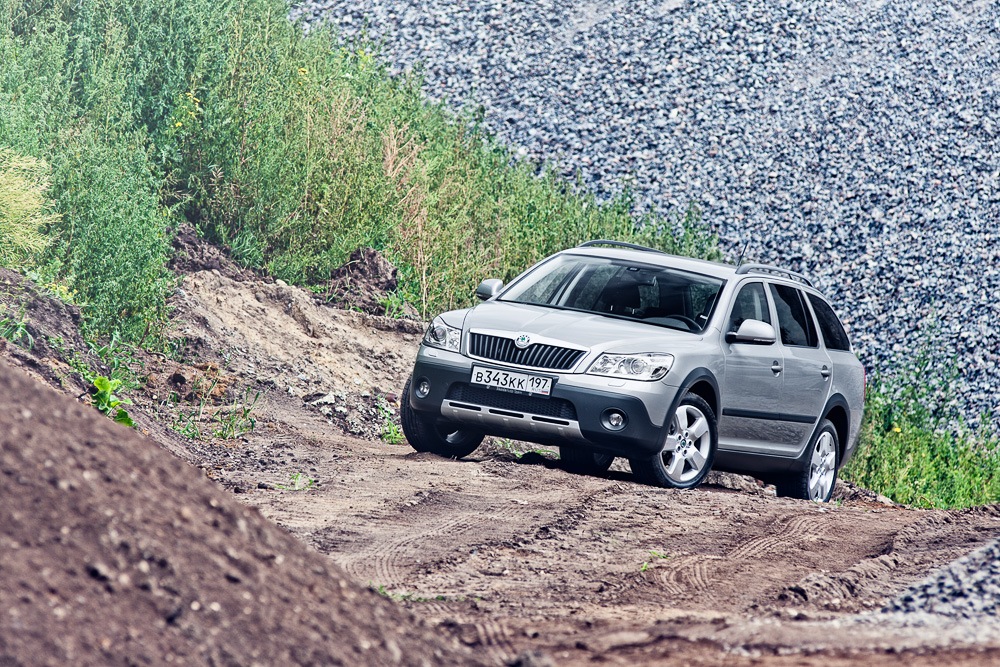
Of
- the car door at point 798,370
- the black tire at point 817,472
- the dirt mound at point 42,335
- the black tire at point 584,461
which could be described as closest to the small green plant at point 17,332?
the dirt mound at point 42,335

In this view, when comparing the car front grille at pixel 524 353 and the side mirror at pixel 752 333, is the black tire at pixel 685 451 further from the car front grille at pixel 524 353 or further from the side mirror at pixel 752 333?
the car front grille at pixel 524 353

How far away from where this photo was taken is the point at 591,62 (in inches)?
1054

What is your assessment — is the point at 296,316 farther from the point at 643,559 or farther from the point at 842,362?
the point at 643,559

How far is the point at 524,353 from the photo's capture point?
986 cm

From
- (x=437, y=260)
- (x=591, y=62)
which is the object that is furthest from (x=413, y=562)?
(x=591, y=62)

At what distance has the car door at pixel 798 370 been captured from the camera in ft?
36.6

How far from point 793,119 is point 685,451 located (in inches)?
638

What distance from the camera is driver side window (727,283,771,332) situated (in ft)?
35.8

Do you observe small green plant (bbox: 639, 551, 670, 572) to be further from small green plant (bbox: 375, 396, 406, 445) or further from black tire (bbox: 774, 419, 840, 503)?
small green plant (bbox: 375, 396, 406, 445)

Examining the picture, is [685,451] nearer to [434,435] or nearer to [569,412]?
[569,412]

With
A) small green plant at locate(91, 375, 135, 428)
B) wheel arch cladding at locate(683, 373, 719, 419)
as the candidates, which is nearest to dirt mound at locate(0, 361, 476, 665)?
small green plant at locate(91, 375, 135, 428)

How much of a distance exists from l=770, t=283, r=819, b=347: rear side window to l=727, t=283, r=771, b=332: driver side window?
0.16 metres

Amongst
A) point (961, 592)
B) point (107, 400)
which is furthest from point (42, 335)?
point (961, 592)

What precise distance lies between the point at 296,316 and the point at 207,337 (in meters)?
1.78
